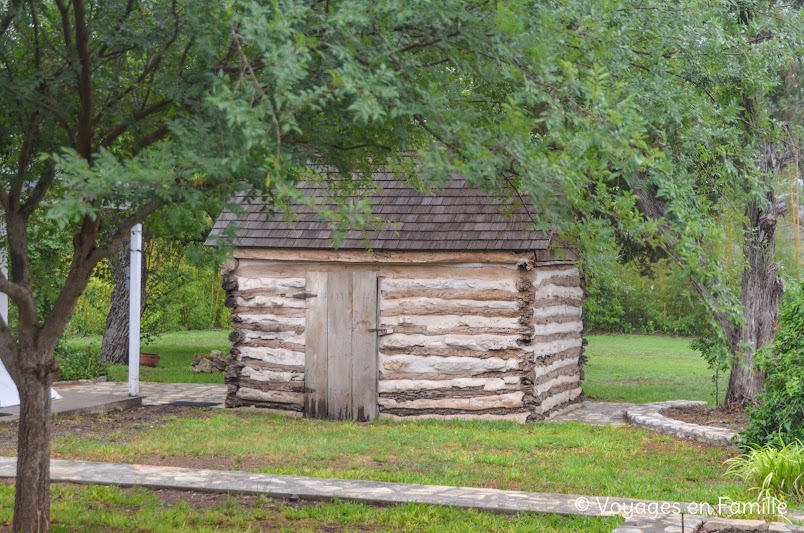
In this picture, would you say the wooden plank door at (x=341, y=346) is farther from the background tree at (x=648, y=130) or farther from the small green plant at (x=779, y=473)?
the small green plant at (x=779, y=473)

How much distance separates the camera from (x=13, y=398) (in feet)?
44.8

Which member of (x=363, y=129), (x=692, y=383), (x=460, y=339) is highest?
(x=363, y=129)

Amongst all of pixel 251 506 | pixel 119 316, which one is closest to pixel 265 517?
pixel 251 506

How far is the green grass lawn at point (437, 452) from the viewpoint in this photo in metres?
8.80

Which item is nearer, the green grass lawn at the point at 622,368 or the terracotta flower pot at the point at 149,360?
the green grass lawn at the point at 622,368

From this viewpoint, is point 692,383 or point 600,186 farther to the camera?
point 692,383

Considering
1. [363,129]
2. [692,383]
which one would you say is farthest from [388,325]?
[692,383]

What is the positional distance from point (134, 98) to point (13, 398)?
8.16m

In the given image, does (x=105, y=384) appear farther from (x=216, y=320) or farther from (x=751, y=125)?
(x=216, y=320)

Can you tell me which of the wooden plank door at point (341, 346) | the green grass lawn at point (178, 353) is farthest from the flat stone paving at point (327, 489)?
the green grass lawn at point (178, 353)

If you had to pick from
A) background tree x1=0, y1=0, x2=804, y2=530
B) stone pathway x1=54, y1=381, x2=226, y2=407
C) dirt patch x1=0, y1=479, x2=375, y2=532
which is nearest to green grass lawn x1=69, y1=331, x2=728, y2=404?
stone pathway x1=54, y1=381, x2=226, y2=407

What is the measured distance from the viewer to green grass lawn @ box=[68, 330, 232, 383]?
18828 mm

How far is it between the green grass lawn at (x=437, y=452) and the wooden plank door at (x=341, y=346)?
1.38 feet

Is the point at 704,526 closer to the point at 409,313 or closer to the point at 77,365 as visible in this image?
the point at 409,313
